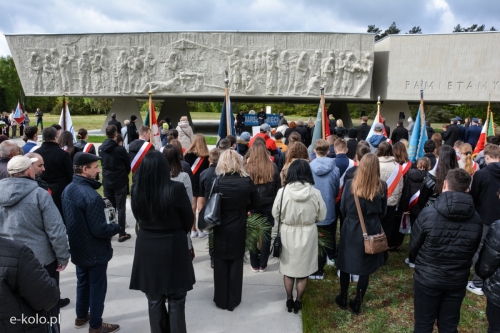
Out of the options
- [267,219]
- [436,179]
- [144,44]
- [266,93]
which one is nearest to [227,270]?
[267,219]

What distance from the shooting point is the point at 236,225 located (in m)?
4.19

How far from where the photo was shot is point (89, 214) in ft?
11.3

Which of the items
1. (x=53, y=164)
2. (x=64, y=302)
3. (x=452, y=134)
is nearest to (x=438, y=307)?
(x=64, y=302)

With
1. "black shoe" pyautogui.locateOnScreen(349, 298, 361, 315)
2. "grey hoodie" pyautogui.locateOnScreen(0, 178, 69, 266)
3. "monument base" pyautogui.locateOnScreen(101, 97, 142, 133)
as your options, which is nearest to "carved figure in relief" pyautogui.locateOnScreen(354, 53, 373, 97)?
"monument base" pyautogui.locateOnScreen(101, 97, 142, 133)

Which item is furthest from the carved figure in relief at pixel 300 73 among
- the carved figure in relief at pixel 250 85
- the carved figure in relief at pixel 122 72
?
the carved figure in relief at pixel 122 72

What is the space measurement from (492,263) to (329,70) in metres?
18.6

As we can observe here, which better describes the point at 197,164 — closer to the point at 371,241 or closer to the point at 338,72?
the point at 371,241

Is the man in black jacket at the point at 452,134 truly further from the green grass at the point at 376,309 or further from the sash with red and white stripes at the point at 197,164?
the sash with red and white stripes at the point at 197,164

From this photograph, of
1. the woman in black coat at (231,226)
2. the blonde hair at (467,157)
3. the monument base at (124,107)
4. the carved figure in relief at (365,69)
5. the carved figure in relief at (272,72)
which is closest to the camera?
the woman in black coat at (231,226)

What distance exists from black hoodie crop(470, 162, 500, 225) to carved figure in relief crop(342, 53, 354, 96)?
16580mm

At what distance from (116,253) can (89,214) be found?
9.20 feet

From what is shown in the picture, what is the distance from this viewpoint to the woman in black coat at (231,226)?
4.09m

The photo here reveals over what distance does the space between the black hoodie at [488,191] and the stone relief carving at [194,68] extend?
651 inches

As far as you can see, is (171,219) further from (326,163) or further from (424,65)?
(424,65)
